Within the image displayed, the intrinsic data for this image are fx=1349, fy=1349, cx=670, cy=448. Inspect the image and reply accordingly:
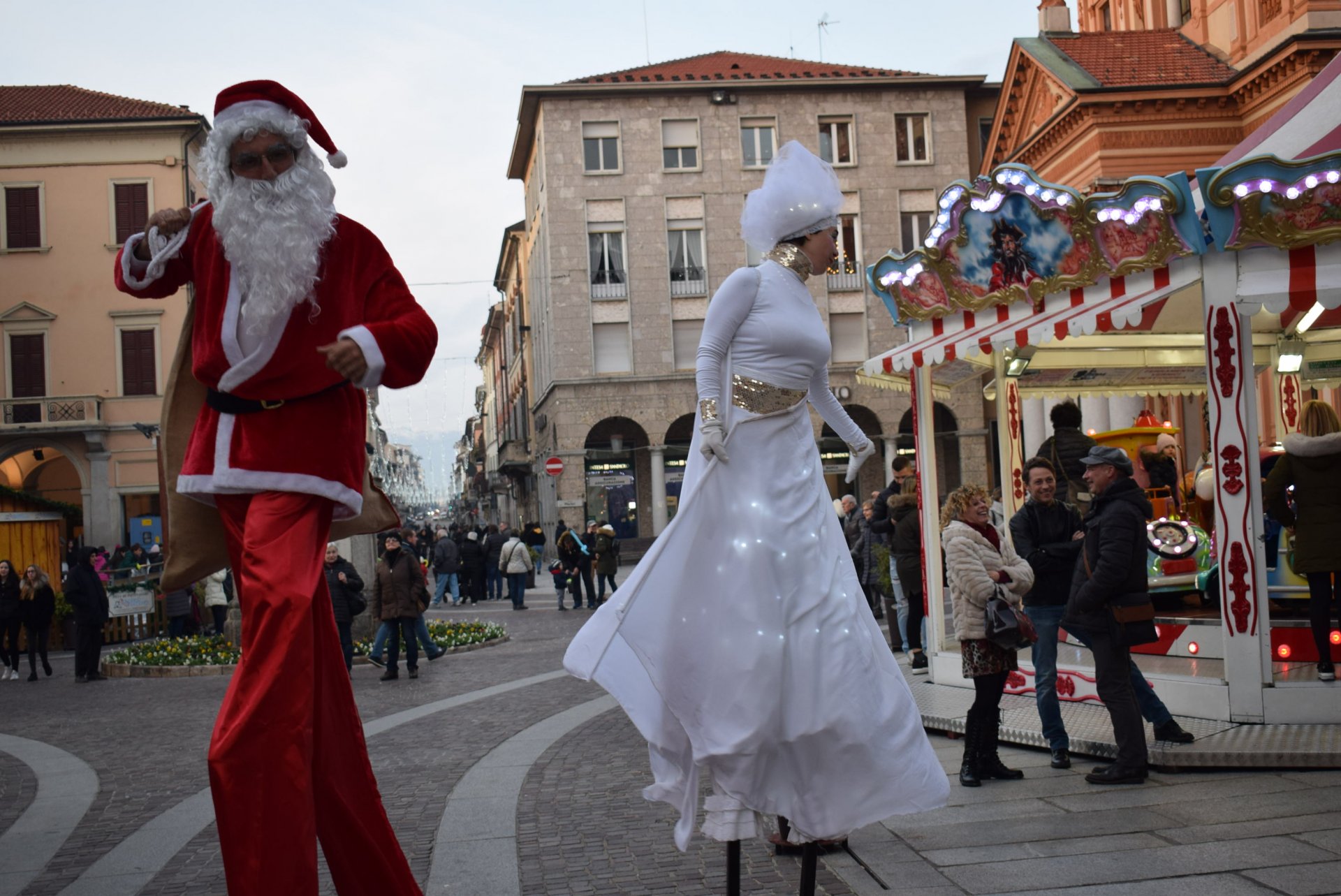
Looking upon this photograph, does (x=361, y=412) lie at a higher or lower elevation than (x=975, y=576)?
higher

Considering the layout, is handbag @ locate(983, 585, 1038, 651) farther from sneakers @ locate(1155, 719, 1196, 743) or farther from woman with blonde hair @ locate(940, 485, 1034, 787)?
sneakers @ locate(1155, 719, 1196, 743)

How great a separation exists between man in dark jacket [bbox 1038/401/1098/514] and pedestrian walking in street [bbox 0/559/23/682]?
529 inches

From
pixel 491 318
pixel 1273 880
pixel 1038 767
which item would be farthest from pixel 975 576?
pixel 491 318

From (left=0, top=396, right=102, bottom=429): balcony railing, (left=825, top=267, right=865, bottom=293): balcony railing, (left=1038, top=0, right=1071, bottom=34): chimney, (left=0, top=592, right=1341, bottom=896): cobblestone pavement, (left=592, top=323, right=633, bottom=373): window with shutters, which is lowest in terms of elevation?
Result: (left=0, top=592, right=1341, bottom=896): cobblestone pavement

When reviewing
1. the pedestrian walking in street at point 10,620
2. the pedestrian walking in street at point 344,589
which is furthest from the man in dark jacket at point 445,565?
the pedestrian walking in street at point 344,589

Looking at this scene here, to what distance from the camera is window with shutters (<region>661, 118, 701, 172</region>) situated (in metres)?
47.8

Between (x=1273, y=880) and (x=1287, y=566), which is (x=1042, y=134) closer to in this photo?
(x=1287, y=566)

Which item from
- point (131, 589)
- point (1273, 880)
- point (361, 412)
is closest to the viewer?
point (361, 412)

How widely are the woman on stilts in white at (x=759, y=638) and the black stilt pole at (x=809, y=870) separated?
1.2 inches

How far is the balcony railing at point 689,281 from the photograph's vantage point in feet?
155

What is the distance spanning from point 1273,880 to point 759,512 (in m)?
2.16

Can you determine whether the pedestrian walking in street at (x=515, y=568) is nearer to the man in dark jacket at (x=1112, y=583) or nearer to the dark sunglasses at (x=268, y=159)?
the man in dark jacket at (x=1112, y=583)

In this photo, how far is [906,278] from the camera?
32.6 ft

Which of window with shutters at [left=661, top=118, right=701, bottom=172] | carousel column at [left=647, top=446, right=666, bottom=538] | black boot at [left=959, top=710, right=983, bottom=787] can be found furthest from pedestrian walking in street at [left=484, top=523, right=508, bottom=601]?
black boot at [left=959, top=710, right=983, bottom=787]
